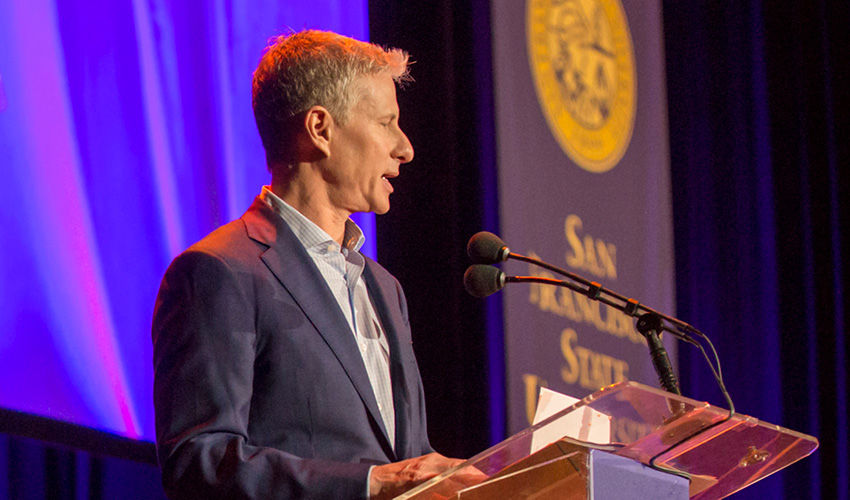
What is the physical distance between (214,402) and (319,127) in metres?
0.65

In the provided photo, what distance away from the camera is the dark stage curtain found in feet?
15.4

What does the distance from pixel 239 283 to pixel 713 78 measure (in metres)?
3.87

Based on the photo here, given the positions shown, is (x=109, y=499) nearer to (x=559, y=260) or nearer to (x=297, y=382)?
(x=297, y=382)

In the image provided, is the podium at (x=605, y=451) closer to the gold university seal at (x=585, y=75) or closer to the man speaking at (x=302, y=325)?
the man speaking at (x=302, y=325)

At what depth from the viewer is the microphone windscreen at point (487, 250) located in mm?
1669

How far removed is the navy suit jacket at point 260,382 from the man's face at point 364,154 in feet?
0.53

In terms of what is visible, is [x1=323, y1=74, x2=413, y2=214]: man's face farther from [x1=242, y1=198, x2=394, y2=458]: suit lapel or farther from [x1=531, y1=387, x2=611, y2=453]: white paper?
[x1=531, y1=387, x2=611, y2=453]: white paper

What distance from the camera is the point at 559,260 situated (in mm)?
3162

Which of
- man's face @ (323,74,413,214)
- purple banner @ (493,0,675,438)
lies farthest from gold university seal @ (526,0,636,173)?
man's face @ (323,74,413,214)

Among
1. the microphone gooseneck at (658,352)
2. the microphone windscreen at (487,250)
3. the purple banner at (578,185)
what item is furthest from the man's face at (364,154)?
the purple banner at (578,185)

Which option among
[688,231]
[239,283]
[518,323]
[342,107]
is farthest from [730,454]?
[688,231]

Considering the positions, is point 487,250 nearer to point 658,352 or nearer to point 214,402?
point 658,352

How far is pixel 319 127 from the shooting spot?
74.5 inches

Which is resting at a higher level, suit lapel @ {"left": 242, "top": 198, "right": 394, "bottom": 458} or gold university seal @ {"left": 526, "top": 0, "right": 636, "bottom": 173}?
gold university seal @ {"left": 526, "top": 0, "right": 636, "bottom": 173}
